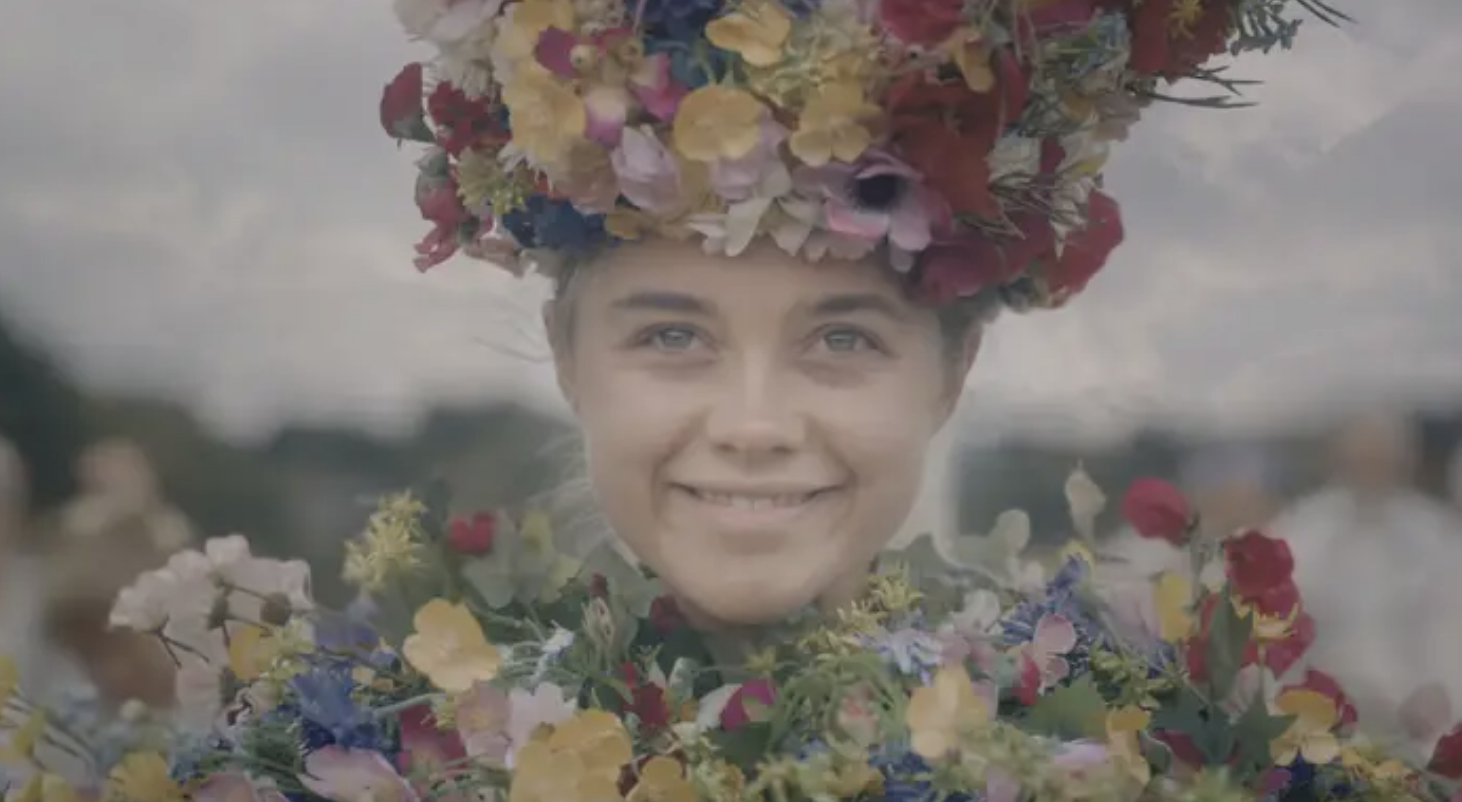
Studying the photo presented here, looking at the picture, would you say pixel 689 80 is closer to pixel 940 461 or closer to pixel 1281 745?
pixel 940 461

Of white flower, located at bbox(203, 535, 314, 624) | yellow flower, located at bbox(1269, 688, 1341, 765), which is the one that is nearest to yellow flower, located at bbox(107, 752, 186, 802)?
white flower, located at bbox(203, 535, 314, 624)

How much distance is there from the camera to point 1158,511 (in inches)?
38.3

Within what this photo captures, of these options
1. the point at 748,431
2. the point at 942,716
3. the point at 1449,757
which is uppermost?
the point at 748,431

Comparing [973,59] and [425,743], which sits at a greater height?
[973,59]

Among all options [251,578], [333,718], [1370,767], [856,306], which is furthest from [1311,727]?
[251,578]

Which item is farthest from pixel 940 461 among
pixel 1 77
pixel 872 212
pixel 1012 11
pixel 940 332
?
pixel 1 77

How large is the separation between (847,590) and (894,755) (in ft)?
0.56

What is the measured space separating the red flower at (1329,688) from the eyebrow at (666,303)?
424 millimetres

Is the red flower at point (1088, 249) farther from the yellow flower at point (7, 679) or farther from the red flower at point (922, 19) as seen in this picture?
the yellow flower at point (7, 679)

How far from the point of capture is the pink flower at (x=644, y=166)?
0.84 meters

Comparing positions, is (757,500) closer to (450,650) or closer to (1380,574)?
(450,650)

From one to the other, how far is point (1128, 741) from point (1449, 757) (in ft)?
0.78

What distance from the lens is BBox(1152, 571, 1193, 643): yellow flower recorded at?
0.94m

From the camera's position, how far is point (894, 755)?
2.56ft
